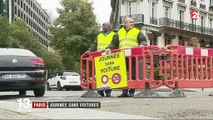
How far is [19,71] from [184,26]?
38.8m

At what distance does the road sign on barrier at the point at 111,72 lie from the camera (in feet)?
33.9

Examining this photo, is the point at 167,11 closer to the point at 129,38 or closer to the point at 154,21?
the point at 154,21

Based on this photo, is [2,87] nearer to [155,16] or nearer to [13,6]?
[155,16]

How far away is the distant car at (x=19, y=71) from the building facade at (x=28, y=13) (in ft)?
193

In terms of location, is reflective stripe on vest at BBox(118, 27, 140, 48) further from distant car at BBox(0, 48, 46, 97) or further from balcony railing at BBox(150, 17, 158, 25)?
balcony railing at BBox(150, 17, 158, 25)

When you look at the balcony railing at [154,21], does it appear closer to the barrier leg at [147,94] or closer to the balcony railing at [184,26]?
the balcony railing at [184,26]

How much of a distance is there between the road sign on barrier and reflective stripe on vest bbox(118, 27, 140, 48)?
0.42m

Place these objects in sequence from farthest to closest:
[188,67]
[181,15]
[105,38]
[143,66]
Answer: [181,15], [105,38], [188,67], [143,66]

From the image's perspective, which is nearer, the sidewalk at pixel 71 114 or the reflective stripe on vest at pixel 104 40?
the sidewalk at pixel 71 114

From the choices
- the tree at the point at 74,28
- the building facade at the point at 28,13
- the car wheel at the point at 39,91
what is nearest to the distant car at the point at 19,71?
the car wheel at the point at 39,91

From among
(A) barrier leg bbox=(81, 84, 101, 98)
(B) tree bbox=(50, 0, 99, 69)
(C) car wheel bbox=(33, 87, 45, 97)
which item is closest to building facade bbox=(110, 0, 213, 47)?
(B) tree bbox=(50, 0, 99, 69)

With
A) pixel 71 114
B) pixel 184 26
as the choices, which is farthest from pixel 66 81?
pixel 184 26

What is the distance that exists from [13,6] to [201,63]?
2936 inches

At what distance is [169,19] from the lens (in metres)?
45.5
